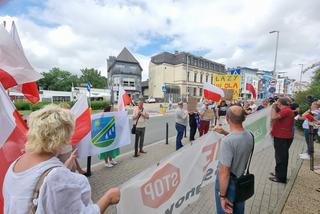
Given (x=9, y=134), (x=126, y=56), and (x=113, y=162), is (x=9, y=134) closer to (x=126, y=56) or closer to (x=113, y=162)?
(x=113, y=162)

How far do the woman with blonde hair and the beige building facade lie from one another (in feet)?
184

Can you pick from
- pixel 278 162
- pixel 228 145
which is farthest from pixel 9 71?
pixel 278 162

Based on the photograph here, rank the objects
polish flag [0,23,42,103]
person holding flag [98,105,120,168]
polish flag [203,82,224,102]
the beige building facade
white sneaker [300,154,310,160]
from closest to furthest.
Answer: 1. polish flag [0,23,42,103]
2. person holding flag [98,105,120,168]
3. white sneaker [300,154,310,160]
4. polish flag [203,82,224,102]
5. the beige building facade

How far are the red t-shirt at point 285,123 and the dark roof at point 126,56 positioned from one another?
56.2m

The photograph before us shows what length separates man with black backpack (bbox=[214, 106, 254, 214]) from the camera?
7.56ft

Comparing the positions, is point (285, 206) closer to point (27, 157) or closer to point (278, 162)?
point (278, 162)

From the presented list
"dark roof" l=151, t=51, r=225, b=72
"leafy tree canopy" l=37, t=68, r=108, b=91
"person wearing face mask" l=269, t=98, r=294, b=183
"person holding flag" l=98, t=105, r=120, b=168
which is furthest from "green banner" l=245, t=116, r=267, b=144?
"leafy tree canopy" l=37, t=68, r=108, b=91

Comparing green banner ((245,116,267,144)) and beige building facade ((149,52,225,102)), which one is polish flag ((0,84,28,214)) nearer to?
green banner ((245,116,267,144))

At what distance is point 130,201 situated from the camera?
1824 millimetres

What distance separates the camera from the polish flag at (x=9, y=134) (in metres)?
1.98

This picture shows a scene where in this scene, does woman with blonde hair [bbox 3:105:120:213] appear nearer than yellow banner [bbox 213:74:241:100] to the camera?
Yes

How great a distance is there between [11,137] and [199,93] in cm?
6707

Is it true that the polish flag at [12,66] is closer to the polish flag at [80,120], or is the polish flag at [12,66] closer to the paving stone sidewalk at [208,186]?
the polish flag at [80,120]

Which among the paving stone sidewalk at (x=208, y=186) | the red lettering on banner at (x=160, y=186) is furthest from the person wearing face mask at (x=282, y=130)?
the red lettering on banner at (x=160, y=186)
